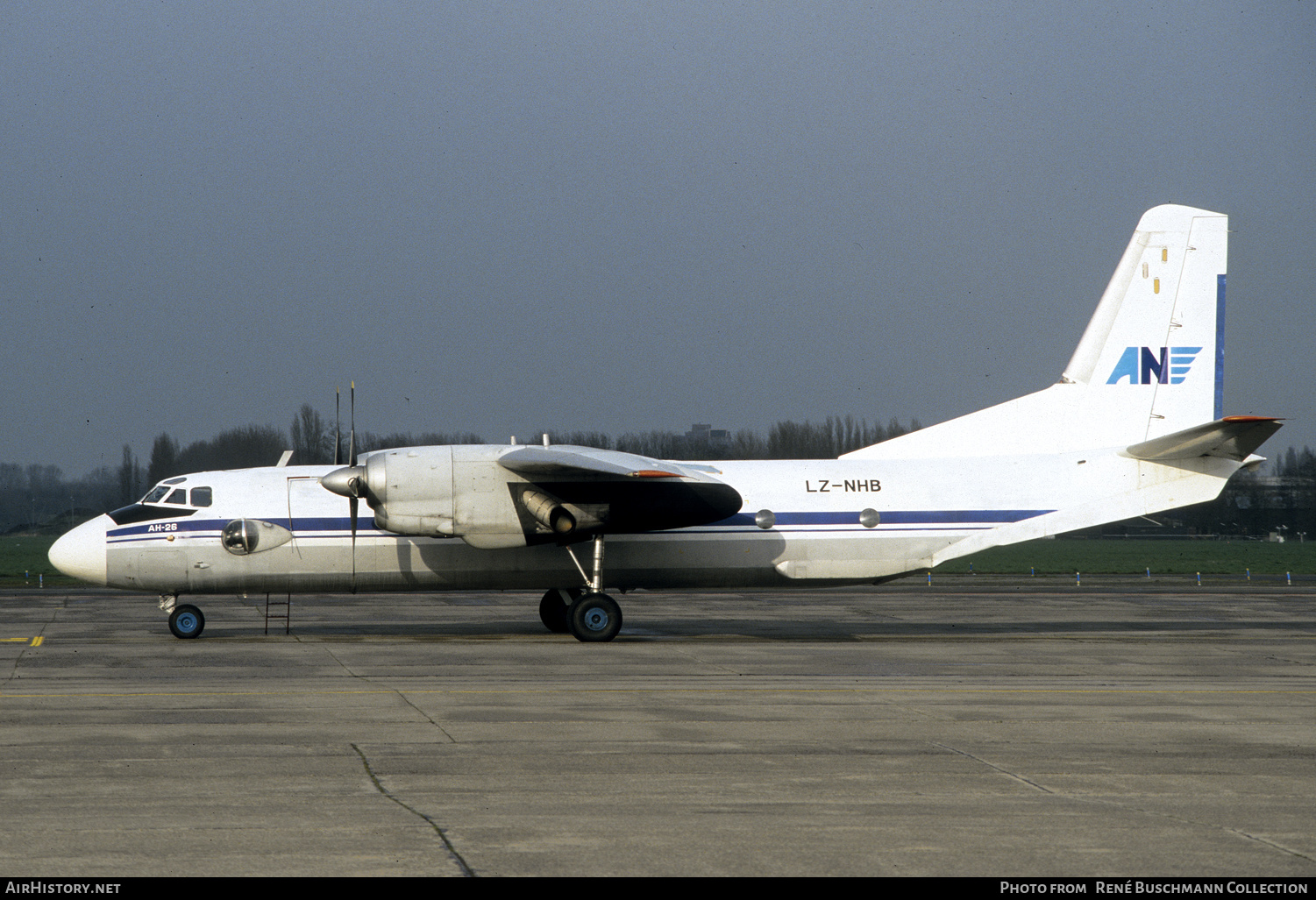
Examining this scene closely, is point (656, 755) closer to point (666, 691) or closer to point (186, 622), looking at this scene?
point (666, 691)

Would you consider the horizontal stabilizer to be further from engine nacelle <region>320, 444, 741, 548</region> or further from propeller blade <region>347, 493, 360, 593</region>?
propeller blade <region>347, 493, 360, 593</region>

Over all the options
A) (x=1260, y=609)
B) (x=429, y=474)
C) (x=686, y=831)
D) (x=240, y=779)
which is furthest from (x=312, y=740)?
(x=1260, y=609)

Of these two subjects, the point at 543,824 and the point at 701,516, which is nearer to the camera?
the point at 543,824

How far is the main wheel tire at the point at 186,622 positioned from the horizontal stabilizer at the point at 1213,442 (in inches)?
687

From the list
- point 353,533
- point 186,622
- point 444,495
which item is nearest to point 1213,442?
point 444,495

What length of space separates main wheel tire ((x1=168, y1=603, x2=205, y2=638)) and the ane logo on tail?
17.8 metres

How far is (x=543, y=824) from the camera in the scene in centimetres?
804

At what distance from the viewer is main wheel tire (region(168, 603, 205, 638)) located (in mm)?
21500

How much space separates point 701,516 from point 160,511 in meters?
9.87

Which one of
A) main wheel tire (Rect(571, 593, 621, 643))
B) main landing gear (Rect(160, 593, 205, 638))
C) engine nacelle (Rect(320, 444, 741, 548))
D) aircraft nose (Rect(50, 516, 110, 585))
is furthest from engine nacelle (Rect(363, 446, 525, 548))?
aircraft nose (Rect(50, 516, 110, 585))

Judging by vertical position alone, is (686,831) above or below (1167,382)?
below

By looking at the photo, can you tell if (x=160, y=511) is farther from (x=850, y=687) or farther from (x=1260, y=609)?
(x=1260, y=609)

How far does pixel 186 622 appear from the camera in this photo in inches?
849
